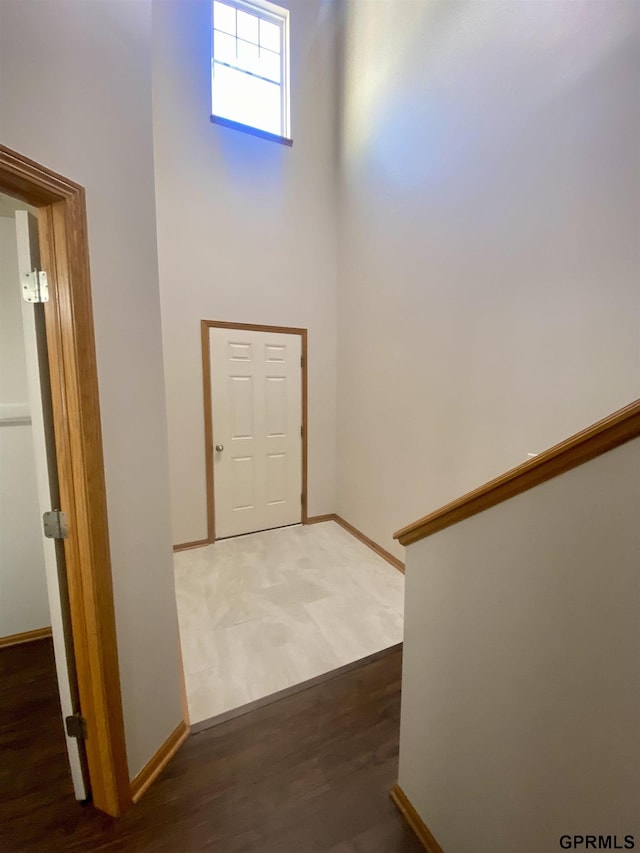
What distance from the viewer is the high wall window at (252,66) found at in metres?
3.14

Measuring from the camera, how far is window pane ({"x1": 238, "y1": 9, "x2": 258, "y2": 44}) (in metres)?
3.23

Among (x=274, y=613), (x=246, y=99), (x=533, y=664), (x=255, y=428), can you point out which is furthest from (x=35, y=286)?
(x=246, y=99)

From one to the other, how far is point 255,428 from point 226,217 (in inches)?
76.7

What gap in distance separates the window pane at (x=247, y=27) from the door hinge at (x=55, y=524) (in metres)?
4.48

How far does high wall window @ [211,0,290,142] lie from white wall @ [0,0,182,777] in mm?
2615

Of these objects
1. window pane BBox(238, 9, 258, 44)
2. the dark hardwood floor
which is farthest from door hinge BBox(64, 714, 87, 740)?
window pane BBox(238, 9, 258, 44)

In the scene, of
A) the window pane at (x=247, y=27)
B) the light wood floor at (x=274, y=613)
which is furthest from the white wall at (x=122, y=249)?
the window pane at (x=247, y=27)

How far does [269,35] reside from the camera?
10.9ft

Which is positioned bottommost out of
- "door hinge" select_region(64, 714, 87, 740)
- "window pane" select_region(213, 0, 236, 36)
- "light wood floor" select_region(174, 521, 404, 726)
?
"light wood floor" select_region(174, 521, 404, 726)

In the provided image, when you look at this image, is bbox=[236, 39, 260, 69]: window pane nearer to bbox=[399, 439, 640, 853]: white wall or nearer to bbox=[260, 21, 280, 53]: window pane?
bbox=[260, 21, 280, 53]: window pane

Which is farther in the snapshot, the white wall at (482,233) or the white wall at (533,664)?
the white wall at (482,233)

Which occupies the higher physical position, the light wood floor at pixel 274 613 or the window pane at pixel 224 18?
the window pane at pixel 224 18

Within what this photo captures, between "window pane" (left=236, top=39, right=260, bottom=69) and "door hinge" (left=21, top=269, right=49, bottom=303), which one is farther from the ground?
"window pane" (left=236, top=39, right=260, bottom=69)

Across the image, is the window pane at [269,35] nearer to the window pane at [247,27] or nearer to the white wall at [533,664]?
the window pane at [247,27]
